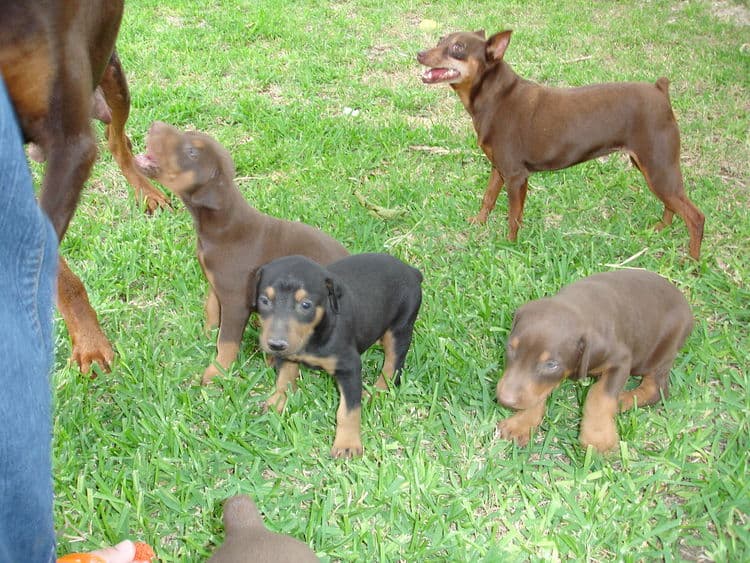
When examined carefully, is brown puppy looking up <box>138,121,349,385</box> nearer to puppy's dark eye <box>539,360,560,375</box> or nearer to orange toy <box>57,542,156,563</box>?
orange toy <box>57,542,156,563</box>

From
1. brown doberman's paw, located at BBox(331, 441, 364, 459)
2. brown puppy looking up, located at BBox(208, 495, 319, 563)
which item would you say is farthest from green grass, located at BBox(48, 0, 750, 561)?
Answer: brown puppy looking up, located at BBox(208, 495, 319, 563)

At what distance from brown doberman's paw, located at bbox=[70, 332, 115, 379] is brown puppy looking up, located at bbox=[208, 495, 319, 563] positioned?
4.53 ft

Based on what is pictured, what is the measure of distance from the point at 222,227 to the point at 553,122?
7.20 ft

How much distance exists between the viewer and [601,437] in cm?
307

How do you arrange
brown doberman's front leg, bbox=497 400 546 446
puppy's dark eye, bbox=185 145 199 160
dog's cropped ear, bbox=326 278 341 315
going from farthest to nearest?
puppy's dark eye, bbox=185 145 199 160, brown doberman's front leg, bbox=497 400 546 446, dog's cropped ear, bbox=326 278 341 315

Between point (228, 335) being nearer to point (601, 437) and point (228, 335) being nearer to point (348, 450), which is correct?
point (348, 450)

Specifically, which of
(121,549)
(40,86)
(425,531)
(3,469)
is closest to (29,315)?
(3,469)

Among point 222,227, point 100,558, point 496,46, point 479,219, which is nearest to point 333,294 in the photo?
point 222,227

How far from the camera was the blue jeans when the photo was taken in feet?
4.06

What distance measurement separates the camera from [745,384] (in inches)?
136

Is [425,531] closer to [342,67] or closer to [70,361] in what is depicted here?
[70,361]

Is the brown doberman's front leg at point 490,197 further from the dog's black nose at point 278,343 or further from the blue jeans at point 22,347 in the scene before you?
the blue jeans at point 22,347

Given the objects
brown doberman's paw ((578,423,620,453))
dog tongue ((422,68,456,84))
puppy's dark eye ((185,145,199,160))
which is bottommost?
brown doberman's paw ((578,423,620,453))

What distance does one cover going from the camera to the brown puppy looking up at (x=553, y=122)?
4.34m
